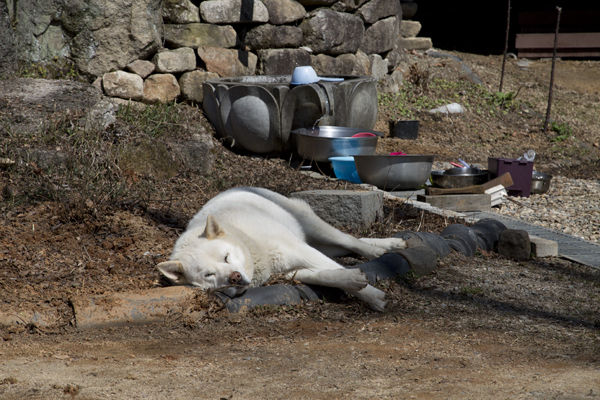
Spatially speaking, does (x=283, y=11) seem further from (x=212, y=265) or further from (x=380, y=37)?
(x=212, y=265)

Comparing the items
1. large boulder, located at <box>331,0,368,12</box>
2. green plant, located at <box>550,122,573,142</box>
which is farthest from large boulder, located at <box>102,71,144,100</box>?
green plant, located at <box>550,122,573,142</box>

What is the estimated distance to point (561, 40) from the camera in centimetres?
1614

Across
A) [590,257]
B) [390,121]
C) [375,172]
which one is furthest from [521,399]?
[390,121]

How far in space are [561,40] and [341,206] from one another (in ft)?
41.7

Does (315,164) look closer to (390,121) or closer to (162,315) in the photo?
(390,121)

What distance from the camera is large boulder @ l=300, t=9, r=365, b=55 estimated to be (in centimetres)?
1062

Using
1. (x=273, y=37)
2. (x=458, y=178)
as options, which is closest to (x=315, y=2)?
(x=273, y=37)

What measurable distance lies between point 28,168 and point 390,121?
254 inches

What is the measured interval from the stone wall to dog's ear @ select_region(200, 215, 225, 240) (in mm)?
5448

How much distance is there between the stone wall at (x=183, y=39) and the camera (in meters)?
8.58

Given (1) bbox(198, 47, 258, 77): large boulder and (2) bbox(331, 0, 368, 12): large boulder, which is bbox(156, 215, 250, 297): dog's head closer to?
(1) bbox(198, 47, 258, 77): large boulder

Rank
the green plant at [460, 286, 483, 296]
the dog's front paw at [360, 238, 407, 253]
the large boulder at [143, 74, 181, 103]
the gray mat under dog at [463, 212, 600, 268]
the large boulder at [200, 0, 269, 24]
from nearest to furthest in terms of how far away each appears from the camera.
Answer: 1. the green plant at [460, 286, 483, 296]
2. the dog's front paw at [360, 238, 407, 253]
3. the gray mat under dog at [463, 212, 600, 268]
4. the large boulder at [143, 74, 181, 103]
5. the large boulder at [200, 0, 269, 24]

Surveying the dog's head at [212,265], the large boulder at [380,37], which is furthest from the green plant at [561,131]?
the dog's head at [212,265]

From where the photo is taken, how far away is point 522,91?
44.0 ft
